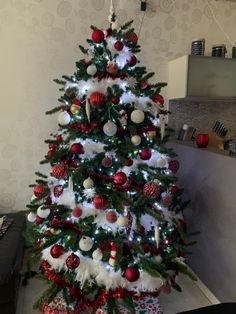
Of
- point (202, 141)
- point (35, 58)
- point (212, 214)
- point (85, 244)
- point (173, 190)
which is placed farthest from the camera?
point (35, 58)

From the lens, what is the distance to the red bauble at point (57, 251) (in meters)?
1.38

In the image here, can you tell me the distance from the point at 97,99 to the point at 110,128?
0.16 meters

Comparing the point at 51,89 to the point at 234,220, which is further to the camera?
the point at 51,89

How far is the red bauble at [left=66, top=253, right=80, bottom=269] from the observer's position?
1.35 metres

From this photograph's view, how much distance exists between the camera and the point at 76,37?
2.07 meters

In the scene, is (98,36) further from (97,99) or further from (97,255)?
(97,255)

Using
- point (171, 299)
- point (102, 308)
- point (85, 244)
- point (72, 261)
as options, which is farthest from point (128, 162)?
point (171, 299)

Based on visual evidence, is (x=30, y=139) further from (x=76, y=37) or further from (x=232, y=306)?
(x=232, y=306)

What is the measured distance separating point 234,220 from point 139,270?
2.01 feet

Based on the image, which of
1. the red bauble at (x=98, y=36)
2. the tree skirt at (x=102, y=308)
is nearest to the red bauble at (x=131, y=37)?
the red bauble at (x=98, y=36)

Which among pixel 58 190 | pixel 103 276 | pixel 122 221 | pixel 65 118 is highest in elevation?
pixel 65 118

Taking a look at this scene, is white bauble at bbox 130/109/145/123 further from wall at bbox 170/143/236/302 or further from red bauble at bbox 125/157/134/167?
wall at bbox 170/143/236/302

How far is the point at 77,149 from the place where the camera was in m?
1.39

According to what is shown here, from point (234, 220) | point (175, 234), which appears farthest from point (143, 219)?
point (234, 220)
